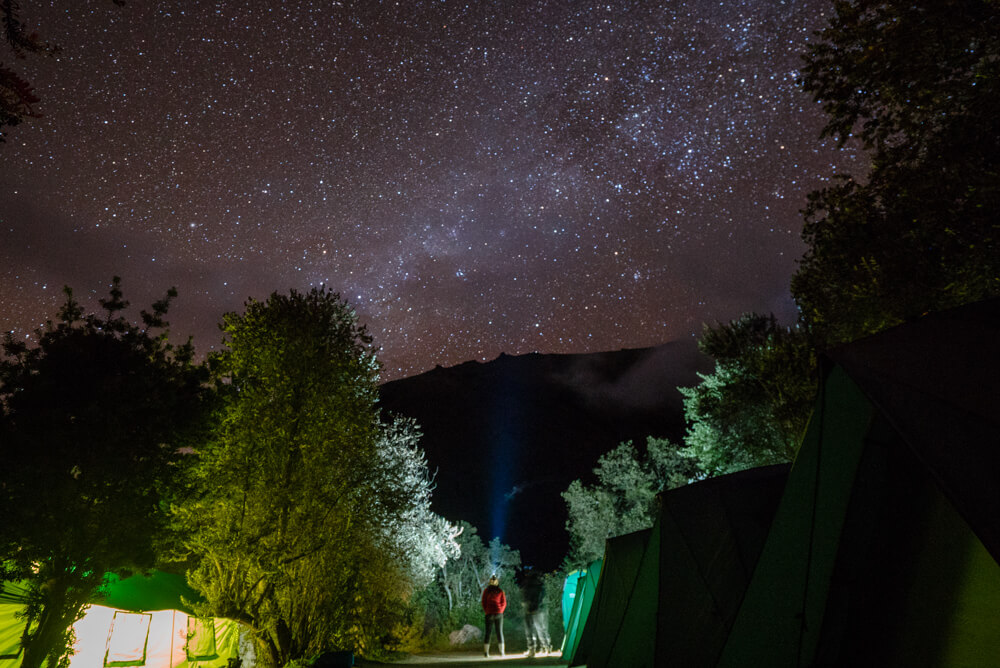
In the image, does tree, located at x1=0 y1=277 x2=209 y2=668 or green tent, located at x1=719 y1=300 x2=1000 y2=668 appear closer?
green tent, located at x1=719 y1=300 x2=1000 y2=668

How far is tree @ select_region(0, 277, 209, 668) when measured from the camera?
944 centimetres

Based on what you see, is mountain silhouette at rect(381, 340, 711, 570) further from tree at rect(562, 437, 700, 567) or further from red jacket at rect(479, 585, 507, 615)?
red jacket at rect(479, 585, 507, 615)

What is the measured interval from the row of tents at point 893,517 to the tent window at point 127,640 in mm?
9979

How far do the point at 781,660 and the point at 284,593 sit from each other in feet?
34.9

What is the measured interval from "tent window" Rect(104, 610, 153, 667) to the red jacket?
341 inches

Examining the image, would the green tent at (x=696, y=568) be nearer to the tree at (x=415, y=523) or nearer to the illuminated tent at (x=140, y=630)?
the illuminated tent at (x=140, y=630)

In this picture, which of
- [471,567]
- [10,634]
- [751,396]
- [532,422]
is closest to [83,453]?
[10,634]

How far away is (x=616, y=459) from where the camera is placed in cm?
3462

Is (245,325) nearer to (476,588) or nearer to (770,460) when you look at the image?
(770,460)

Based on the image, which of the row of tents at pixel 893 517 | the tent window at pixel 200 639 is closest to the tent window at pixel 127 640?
the tent window at pixel 200 639

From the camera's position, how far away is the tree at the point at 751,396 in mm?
15805

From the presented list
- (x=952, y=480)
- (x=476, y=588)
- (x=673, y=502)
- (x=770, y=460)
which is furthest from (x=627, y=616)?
(x=476, y=588)

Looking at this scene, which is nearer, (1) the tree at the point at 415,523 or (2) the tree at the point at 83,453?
(2) the tree at the point at 83,453

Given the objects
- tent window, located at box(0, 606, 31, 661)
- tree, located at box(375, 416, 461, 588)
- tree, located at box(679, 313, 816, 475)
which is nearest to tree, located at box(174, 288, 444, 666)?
tent window, located at box(0, 606, 31, 661)
